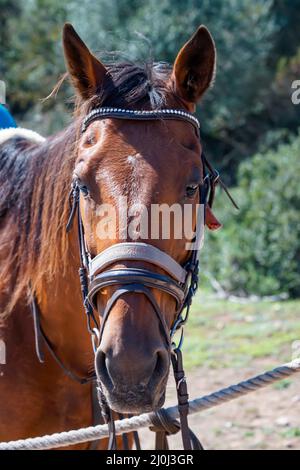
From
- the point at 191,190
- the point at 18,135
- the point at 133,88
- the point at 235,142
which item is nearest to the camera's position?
the point at 191,190

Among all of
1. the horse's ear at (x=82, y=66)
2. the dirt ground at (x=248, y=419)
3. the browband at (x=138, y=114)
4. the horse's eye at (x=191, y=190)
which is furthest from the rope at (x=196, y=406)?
the dirt ground at (x=248, y=419)

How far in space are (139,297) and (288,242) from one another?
7058 mm

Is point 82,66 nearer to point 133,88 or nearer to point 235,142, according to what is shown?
point 133,88

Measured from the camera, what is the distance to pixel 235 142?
611 inches

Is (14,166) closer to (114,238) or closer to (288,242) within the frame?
(114,238)

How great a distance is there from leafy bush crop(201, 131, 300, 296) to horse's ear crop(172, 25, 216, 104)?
21.7ft

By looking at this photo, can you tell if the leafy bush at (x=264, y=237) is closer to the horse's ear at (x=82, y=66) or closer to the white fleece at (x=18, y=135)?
the white fleece at (x=18, y=135)

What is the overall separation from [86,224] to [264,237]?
23.4 feet

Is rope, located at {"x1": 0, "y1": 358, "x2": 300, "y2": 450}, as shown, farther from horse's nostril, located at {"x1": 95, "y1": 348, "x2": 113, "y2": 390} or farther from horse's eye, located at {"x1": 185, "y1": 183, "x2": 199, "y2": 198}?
horse's eye, located at {"x1": 185, "y1": 183, "x2": 199, "y2": 198}

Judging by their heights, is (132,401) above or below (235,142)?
below

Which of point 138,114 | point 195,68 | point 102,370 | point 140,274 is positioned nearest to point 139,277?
point 140,274

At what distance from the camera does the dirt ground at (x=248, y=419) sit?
15.8 ft

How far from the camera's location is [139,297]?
1.99 m

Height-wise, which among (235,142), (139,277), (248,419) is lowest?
(248,419)
